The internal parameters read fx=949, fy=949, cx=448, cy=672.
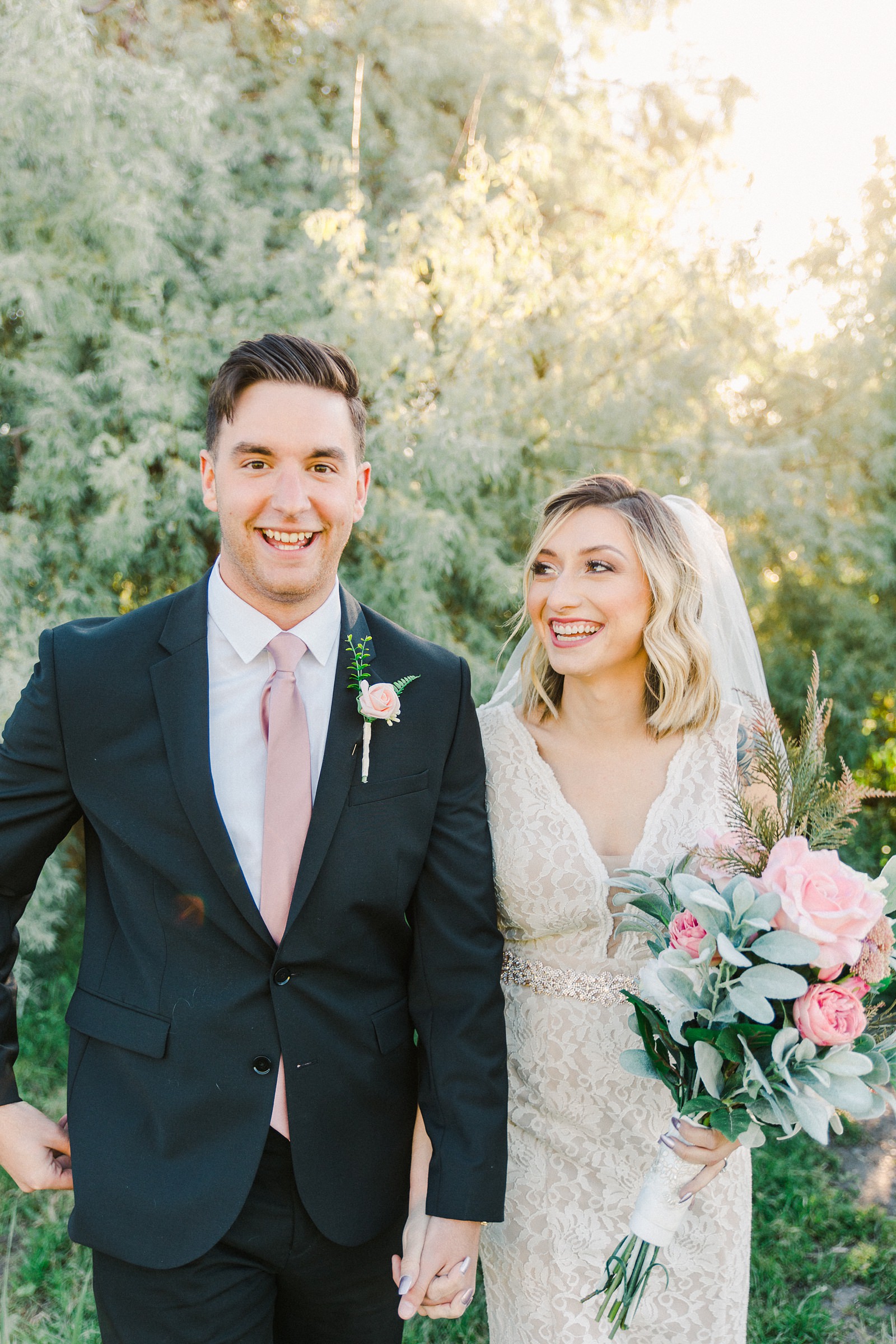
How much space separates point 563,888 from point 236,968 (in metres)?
0.84

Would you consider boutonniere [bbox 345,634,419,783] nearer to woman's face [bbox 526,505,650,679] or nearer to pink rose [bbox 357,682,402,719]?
pink rose [bbox 357,682,402,719]

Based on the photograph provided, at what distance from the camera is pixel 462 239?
4492mm

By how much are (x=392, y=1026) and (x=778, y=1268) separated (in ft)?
7.73

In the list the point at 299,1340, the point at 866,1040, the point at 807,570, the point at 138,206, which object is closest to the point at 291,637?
the point at 866,1040

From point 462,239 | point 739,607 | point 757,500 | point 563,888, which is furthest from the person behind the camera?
point 757,500

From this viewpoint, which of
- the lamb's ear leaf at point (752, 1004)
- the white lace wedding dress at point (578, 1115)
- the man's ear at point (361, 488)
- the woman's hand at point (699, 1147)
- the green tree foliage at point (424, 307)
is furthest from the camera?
the green tree foliage at point (424, 307)

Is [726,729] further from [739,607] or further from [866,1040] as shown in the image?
[866,1040]

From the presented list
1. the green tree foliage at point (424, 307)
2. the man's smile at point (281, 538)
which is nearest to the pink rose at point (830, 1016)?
the man's smile at point (281, 538)

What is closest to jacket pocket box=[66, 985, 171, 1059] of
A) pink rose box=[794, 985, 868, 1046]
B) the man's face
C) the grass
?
the man's face

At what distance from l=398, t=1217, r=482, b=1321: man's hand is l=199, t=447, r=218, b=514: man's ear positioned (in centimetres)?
155

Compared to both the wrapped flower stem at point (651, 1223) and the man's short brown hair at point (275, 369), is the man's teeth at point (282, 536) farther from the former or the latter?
the wrapped flower stem at point (651, 1223)

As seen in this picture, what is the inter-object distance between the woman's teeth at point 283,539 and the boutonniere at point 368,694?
0.80 feet

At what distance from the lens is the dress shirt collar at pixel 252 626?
1937mm

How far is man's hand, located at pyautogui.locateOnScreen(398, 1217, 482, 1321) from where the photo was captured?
1.88 meters
